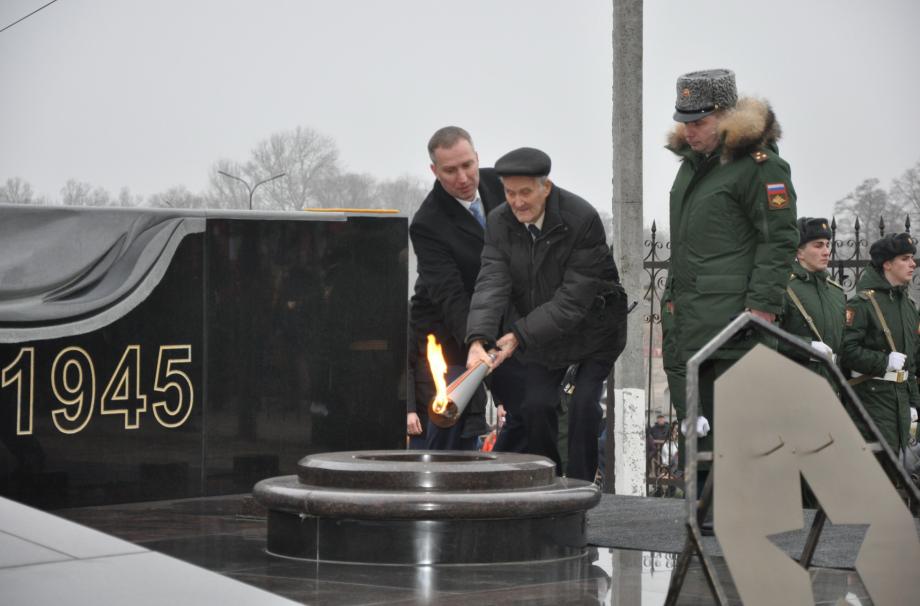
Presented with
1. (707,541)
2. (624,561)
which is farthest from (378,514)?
(707,541)

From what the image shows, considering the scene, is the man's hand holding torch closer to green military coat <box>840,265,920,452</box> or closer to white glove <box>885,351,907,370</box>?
green military coat <box>840,265,920,452</box>

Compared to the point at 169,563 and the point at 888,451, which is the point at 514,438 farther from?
the point at 169,563

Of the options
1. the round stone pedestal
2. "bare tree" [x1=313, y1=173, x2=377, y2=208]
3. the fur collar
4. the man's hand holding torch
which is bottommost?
the round stone pedestal

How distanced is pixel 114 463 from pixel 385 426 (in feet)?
5.81

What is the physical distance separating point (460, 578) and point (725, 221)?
208 centimetres

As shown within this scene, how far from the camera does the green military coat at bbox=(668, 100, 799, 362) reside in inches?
250

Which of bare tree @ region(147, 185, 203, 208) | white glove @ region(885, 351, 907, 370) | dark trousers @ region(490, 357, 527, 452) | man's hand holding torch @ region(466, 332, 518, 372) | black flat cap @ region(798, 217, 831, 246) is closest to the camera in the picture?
man's hand holding torch @ region(466, 332, 518, 372)

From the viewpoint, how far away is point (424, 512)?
573cm

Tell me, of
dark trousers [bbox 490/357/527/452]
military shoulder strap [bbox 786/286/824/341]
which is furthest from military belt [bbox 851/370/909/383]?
dark trousers [bbox 490/357/527/452]

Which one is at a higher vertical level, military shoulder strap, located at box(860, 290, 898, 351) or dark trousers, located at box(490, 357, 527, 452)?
military shoulder strap, located at box(860, 290, 898, 351)

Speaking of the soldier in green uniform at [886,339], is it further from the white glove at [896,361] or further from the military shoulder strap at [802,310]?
the military shoulder strap at [802,310]

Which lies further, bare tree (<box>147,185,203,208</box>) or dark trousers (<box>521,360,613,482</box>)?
bare tree (<box>147,185,203,208</box>)

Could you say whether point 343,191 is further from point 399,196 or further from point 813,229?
point 813,229

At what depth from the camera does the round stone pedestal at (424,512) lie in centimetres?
579
